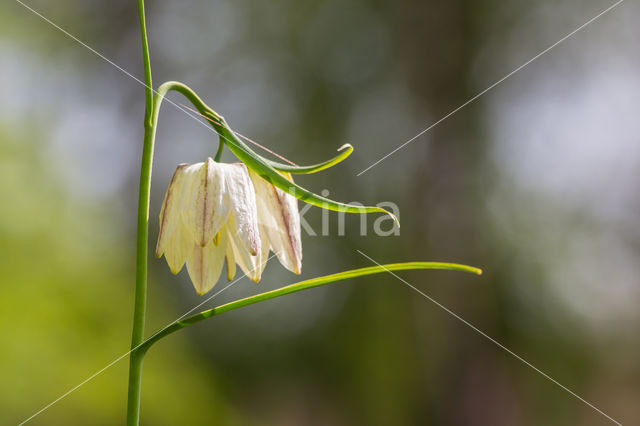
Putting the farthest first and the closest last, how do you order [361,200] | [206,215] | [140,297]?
[361,200] < [206,215] < [140,297]

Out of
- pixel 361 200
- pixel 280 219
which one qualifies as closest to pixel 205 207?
pixel 280 219

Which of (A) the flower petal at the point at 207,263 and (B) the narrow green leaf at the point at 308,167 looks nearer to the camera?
(B) the narrow green leaf at the point at 308,167

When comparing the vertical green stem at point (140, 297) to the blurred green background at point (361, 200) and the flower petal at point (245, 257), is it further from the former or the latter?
the blurred green background at point (361, 200)

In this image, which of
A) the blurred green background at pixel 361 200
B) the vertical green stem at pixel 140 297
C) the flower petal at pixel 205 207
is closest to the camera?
the vertical green stem at pixel 140 297

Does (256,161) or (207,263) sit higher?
(256,161)

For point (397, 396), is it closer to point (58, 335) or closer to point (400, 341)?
point (400, 341)

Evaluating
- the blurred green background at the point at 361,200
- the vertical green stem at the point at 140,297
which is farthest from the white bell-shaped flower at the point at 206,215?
the blurred green background at the point at 361,200

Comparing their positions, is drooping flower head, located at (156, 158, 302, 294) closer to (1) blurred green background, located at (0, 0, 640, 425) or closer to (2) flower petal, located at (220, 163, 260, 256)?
(2) flower petal, located at (220, 163, 260, 256)

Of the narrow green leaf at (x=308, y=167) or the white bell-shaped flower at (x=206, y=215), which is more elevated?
the narrow green leaf at (x=308, y=167)

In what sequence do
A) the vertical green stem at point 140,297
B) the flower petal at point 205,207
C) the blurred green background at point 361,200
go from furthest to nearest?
the blurred green background at point 361,200 → the flower petal at point 205,207 → the vertical green stem at point 140,297

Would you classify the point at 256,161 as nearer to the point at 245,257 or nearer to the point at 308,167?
the point at 308,167
